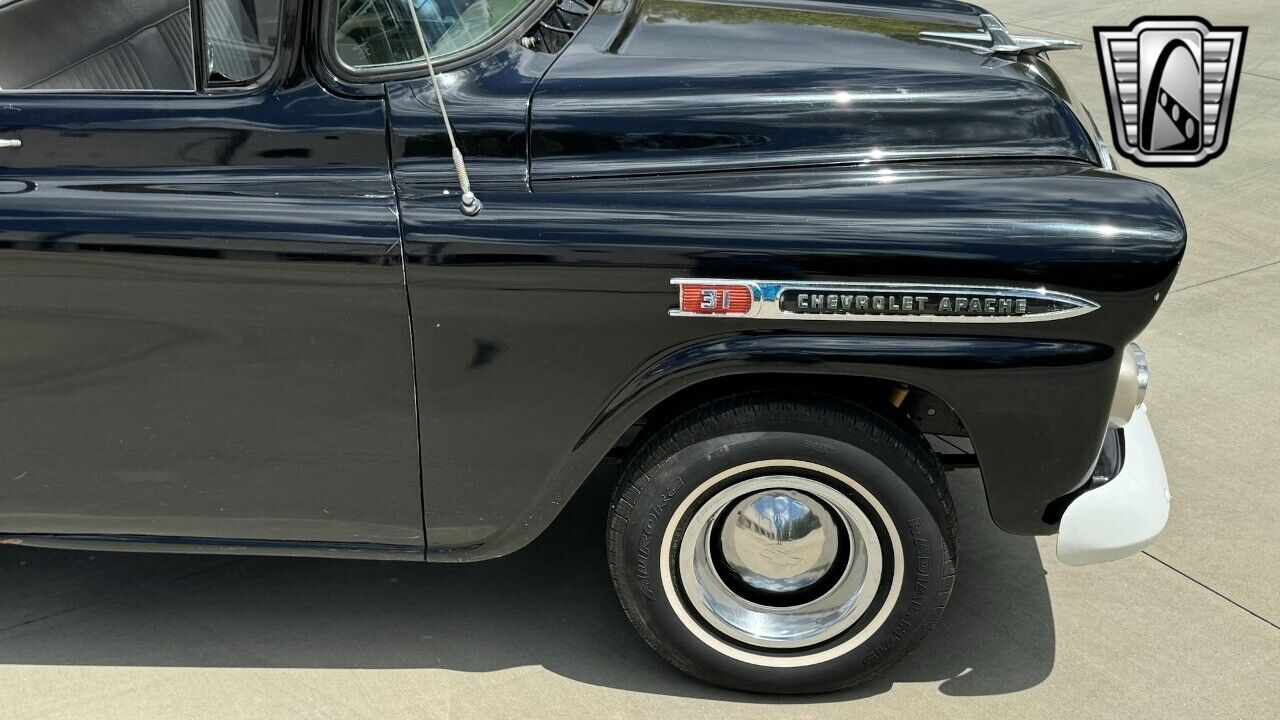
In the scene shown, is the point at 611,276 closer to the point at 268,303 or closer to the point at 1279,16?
the point at 268,303

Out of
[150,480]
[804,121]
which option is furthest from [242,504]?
[804,121]

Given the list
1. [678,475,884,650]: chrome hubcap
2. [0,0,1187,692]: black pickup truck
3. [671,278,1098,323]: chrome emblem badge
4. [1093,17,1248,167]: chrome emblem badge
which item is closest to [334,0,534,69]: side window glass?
[0,0,1187,692]: black pickup truck

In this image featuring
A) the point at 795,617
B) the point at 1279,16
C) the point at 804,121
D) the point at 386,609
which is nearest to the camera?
the point at 804,121

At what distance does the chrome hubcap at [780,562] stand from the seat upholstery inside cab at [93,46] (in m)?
1.49

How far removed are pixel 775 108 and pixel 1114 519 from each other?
1.10 meters

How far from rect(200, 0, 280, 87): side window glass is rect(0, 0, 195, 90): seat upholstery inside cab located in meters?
0.22

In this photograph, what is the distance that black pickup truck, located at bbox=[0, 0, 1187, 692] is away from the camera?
248 centimetres

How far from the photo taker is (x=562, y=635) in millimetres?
3100

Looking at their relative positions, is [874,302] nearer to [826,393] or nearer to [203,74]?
[826,393]

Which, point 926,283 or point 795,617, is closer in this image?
point 926,283

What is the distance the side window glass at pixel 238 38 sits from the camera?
2.54m

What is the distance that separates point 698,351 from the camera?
8.20 ft

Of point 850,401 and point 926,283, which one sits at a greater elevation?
point 926,283

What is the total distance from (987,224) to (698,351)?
61 cm
